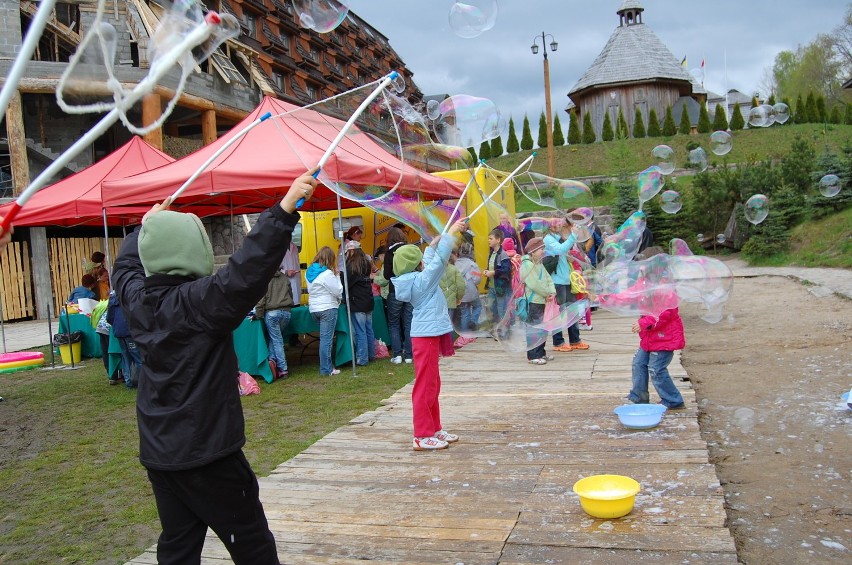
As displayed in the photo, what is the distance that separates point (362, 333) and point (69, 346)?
5.29 m

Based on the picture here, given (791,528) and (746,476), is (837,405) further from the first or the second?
(791,528)

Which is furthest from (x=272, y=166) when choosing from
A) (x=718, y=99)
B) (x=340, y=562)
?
(x=718, y=99)

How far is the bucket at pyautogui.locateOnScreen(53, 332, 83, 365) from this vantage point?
1150cm

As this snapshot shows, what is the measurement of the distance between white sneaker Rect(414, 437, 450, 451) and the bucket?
8.19 metres

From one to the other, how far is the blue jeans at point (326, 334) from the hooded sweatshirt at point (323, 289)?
8 cm

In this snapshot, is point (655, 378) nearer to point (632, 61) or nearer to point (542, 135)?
point (542, 135)

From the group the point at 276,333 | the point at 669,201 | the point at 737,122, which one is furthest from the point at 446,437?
the point at 737,122

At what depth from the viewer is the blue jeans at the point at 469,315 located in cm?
636

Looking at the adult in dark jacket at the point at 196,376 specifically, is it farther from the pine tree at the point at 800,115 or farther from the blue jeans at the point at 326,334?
the pine tree at the point at 800,115

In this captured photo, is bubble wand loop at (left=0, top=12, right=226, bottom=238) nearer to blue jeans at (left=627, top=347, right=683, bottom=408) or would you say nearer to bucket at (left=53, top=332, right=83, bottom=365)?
blue jeans at (left=627, top=347, right=683, bottom=408)

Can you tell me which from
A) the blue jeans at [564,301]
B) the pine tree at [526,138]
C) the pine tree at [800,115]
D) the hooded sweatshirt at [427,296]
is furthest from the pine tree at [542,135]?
the hooded sweatshirt at [427,296]

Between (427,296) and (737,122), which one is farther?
(737,122)

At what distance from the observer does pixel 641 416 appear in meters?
5.45

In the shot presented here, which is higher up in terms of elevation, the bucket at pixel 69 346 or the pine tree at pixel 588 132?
the pine tree at pixel 588 132
